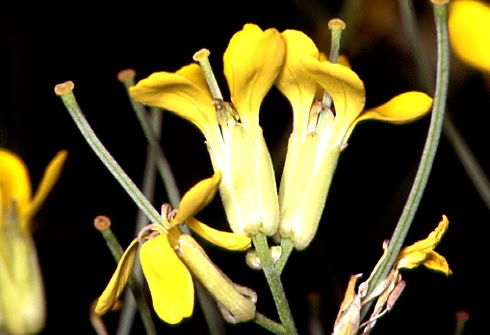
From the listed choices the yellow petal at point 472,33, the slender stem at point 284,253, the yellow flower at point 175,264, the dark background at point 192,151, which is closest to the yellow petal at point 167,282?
the yellow flower at point 175,264

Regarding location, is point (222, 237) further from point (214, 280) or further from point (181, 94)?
point (181, 94)

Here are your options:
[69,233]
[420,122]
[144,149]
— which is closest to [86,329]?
[69,233]

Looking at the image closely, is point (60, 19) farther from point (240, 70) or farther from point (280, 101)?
point (240, 70)

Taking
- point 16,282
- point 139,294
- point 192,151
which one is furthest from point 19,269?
point 192,151

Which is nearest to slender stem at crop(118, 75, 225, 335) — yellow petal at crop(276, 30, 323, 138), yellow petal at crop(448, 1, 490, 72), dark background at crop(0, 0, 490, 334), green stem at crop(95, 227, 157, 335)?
green stem at crop(95, 227, 157, 335)

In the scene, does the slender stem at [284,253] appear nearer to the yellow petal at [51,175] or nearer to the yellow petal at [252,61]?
the yellow petal at [252,61]

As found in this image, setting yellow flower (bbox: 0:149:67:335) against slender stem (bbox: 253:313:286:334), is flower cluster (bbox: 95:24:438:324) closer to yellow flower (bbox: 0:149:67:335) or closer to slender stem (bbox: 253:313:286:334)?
slender stem (bbox: 253:313:286:334)
